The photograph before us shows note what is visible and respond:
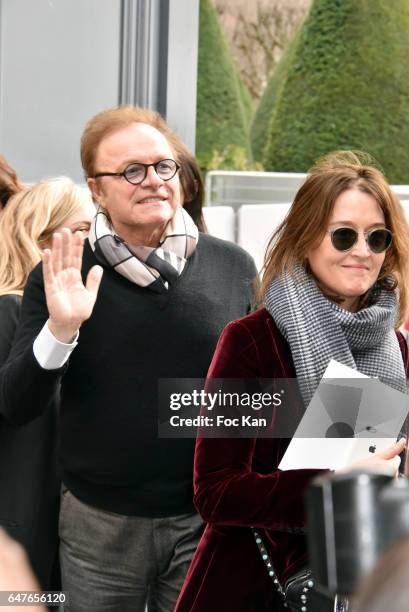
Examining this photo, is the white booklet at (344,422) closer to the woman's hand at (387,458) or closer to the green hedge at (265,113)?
the woman's hand at (387,458)

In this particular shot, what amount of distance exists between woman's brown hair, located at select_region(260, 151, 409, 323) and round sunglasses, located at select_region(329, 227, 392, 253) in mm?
32

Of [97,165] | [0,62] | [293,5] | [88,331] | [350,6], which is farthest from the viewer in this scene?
[293,5]

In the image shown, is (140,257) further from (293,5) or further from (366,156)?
(293,5)

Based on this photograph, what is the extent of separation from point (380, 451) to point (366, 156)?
89 cm

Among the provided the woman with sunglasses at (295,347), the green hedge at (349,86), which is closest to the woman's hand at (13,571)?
the woman with sunglasses at (295,347)

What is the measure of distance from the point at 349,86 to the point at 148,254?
8996 mm

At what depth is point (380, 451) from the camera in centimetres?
216

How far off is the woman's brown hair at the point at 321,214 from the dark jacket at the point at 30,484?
80cm

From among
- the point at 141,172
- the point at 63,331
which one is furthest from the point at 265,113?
the point at 63,331

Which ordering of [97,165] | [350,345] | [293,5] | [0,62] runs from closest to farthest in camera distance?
[350,345], [97,165], [0,62], [293,5]

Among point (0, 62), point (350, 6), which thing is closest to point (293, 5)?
point (350, 6)

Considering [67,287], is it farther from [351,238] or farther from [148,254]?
[351,238]

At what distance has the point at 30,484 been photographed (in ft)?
9.32

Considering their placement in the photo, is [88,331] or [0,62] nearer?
[88,331]
